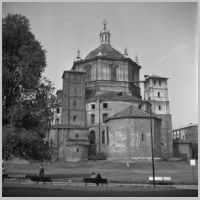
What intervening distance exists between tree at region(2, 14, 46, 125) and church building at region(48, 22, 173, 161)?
74.0ft

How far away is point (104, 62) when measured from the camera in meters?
63.1

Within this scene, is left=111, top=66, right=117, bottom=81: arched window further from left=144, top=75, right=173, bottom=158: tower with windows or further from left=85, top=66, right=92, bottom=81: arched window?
left=144, top=75, right=173, bottom=158: tower with windows

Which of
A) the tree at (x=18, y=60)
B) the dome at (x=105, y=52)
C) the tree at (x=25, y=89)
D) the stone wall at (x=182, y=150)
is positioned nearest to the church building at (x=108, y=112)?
the dome at (x=105, y=52)

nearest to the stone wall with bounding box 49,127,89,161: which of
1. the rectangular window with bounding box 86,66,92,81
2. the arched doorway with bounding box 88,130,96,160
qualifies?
the arched doorway with bounding box 88,130,96,160

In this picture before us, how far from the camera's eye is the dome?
64.8 meters

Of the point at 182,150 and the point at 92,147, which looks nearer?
the point at 92,147

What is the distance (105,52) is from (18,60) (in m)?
47.8

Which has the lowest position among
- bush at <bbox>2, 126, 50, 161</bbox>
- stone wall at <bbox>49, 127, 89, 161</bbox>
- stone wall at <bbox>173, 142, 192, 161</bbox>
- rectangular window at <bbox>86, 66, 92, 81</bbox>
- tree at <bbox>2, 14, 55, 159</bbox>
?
stone wall at <bbox>173, 142, 192, 161</bbox>

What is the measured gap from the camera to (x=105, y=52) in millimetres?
66250

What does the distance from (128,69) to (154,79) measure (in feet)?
23.3

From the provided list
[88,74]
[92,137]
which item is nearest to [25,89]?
[92,137]

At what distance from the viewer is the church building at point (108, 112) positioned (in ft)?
156

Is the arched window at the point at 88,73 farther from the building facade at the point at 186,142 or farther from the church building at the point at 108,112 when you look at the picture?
the building facade at the point at 186,142

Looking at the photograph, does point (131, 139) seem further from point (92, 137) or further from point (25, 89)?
point (25, 89)
